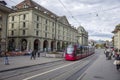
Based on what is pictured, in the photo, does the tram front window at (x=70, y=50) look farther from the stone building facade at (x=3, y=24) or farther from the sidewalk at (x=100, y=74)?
the stone building facade at (x=3, y=24)

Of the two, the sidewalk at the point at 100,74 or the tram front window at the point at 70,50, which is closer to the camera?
the sidewalk at the point at 100,74

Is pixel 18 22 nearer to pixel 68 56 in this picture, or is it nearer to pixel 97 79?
pixel 68 56

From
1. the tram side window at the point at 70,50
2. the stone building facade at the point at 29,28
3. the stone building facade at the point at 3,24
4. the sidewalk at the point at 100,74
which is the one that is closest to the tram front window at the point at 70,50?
the tram side window at the point at 70,50

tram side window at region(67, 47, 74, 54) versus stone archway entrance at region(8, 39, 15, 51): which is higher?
stone archway entrance at region(8, 39, 15, 51)

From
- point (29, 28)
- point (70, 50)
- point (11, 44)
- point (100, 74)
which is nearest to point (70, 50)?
point (70, 50)

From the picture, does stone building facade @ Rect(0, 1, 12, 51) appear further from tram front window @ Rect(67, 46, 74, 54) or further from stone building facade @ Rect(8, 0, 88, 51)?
stone building facade @ Rect(8, 0, 88, 51)

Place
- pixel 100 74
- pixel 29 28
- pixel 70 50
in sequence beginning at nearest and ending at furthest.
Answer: pixel 100 74, pixel 70 50, pixel 29 28

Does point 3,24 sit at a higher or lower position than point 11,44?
higher

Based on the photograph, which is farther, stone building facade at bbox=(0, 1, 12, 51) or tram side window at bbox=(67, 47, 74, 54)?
stone building facade at bbox=(0, 1, 12, 51)

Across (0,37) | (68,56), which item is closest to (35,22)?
(0,37)

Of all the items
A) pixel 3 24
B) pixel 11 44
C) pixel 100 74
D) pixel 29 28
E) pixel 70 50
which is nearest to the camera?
pixel 100 74

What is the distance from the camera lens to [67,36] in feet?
318

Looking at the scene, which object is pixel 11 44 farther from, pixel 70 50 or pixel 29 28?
pixel 70 50

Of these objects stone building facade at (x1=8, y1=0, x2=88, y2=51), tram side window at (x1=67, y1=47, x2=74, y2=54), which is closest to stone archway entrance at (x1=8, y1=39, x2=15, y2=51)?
stone building facade at (x1=8, y1=0, x2=88, y2=51)
